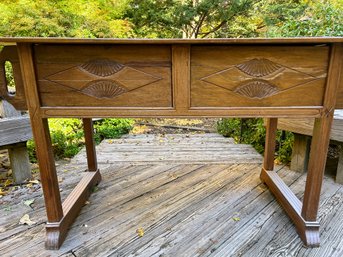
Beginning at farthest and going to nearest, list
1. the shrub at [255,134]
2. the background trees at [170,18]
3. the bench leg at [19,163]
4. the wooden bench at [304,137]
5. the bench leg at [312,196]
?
the background trees at [170,18] < the shrub at [255,134] < the bench leg at [19,163] < the wooden bench at [304,137] < the bench leg at [312,196]

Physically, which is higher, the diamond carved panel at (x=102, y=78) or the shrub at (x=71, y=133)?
the diamond carved panel at (x=102, y=78)

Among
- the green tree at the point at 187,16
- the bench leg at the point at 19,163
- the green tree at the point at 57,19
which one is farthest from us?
the green tree at the point at 187,16

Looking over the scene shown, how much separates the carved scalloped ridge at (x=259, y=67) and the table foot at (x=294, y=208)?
31.4 inches

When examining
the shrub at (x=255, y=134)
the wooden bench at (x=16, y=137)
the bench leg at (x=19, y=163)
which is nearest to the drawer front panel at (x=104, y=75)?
the wooden bench at (x=16, y=137)

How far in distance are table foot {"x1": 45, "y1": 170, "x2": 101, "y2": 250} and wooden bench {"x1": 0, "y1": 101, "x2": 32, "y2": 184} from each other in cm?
54

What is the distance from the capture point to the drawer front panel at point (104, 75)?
3.47ft

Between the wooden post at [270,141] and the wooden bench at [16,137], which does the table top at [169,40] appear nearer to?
the wooden post at [270,141]

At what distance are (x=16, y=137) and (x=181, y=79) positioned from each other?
4.57ft

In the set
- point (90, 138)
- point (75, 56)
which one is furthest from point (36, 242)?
point (75, 56)

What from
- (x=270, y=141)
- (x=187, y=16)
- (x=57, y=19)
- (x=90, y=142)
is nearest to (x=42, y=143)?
(x=90, y=142)

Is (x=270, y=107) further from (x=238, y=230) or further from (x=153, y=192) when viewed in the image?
(x=153, y=192)

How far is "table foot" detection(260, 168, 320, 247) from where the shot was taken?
128cm

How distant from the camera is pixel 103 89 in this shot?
1098 mm

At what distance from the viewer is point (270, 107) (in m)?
1.10
